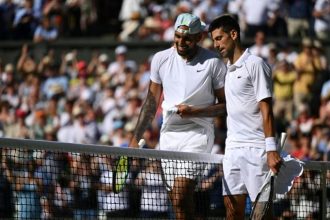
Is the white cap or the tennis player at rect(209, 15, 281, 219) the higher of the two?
the white cap

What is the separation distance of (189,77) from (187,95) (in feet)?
0.58

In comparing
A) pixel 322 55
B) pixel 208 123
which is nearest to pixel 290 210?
pixel 208 123

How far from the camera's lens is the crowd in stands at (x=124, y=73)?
62.1 feet

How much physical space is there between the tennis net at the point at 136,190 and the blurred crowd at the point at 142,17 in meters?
10.1

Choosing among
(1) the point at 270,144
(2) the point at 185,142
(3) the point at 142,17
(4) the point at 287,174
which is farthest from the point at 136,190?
(3) the point at 142,17

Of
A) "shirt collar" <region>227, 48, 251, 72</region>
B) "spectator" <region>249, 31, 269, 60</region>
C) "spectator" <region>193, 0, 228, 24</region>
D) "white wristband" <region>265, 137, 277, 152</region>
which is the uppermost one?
"spectator" <region>193, 0, 228, 24</region>

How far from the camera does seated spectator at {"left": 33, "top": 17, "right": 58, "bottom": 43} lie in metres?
25.5

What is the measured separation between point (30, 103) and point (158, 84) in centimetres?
1186

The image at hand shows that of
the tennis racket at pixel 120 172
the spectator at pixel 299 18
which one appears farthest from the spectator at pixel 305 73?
the tennis racket at pixel 120 172

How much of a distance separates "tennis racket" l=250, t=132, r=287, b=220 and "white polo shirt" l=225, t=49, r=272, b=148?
29 cm

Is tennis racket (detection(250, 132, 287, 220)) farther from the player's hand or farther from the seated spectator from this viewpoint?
the seated spectator

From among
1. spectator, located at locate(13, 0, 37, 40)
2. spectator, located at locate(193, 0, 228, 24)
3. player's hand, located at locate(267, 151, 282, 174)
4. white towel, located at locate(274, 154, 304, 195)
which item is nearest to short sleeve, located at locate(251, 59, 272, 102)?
player's hand, located at locate(267, 151, 282, 174)

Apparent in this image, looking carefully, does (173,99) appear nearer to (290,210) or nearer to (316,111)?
(290,210)

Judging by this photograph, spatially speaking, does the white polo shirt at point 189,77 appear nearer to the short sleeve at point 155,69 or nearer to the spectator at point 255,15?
the short sleeve at point 155,69
